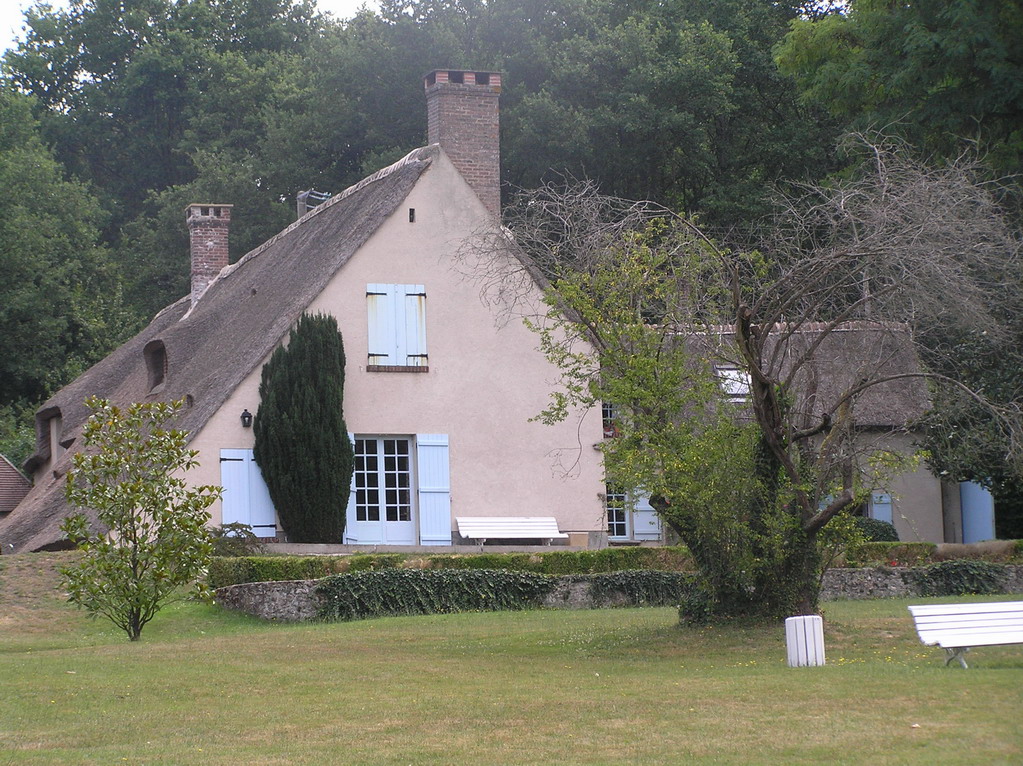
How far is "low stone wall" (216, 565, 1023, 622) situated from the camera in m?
17.8

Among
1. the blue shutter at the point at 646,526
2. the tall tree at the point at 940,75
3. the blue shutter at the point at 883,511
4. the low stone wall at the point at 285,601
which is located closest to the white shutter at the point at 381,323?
the blue shutter at the point at 646,526

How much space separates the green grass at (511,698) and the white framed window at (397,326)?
25.1 feet

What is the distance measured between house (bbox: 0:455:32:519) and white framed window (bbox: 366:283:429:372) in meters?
12.3

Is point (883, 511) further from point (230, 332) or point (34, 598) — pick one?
point (34, 598)

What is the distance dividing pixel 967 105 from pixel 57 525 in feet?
55.8

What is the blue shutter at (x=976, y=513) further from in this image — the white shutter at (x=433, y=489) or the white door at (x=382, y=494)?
the white door at (x=382, y=494)

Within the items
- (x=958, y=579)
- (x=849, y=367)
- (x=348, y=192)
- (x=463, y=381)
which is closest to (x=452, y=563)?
(x=463, y=381)

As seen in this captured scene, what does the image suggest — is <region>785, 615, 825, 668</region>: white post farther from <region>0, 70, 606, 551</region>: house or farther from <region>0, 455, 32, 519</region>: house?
<region>0, 455, 32, 519</region>: house

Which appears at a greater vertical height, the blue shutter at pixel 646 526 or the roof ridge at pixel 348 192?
the roof ridge at pixel 348 192

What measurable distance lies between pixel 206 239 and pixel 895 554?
63.2 ft

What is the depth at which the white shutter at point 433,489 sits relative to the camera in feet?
74.1

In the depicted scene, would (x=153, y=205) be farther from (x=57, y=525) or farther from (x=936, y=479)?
(x=936, y=479)

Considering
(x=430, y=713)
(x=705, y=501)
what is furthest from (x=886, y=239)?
(x=430, y=713)

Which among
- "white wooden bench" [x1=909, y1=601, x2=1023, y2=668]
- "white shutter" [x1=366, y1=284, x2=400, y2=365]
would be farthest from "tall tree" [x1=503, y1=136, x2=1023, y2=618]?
"white shutter" [x1=366, y1=284, x2=400, y2=365]
